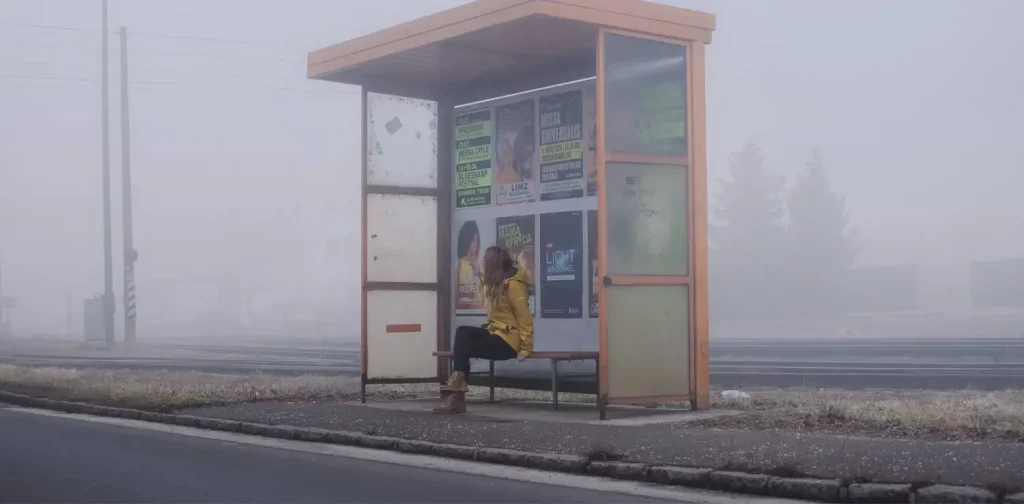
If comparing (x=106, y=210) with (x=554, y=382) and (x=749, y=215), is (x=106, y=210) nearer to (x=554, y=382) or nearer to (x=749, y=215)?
(x=554, y=382)

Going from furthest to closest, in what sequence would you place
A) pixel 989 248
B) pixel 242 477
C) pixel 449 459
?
1. pixel 989 248
2. pixel 449 459
3. pixel 242 477

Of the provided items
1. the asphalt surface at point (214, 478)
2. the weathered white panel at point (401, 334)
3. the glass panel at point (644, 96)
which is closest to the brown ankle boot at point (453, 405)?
the weathered white panel at point (401, 334)

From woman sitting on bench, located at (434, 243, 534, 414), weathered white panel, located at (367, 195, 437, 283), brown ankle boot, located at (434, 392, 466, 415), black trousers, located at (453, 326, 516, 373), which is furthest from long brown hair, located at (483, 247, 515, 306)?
weathered white panel, located at (367, 195, 437, 283)

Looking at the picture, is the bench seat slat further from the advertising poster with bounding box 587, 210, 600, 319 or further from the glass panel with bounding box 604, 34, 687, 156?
the glass panel with bounding box 604, 34, 687, 156

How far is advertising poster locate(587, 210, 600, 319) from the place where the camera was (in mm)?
13969

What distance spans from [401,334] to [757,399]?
429 cm

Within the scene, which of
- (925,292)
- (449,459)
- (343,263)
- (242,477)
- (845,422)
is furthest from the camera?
(343,263)

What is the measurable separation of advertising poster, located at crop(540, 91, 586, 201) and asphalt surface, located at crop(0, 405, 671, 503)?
5.09 metres

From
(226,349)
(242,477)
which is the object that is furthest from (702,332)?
(226,349)

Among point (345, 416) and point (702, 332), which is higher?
point (702, 332)

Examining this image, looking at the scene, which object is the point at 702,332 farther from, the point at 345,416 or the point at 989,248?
the point at 989,248

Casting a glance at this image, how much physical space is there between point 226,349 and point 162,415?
27.2 meters

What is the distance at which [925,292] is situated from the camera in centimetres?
7819

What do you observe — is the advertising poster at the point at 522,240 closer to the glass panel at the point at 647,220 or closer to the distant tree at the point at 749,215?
the glass panel at the point at 647,220
